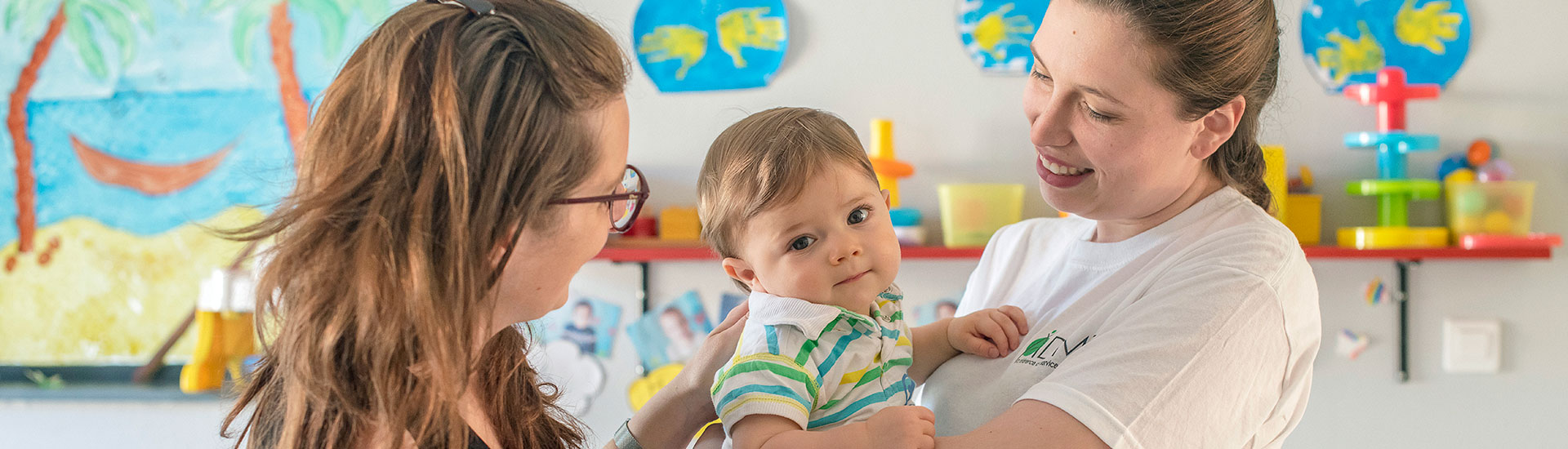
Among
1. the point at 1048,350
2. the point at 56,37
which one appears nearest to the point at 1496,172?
the point at 1048,350

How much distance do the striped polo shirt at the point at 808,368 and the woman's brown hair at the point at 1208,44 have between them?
16.6 inches

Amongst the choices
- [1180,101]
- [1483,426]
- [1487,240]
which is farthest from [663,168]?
[1483,426]

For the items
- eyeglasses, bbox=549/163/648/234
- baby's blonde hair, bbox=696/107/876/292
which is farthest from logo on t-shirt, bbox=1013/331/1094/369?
eyeglasses, bbox=549/163/648/234

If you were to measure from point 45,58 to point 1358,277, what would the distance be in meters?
3.66

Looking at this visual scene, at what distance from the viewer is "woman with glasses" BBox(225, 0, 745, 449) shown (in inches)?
30.9

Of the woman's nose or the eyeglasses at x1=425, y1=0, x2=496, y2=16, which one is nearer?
the eyeglasses at x1=425, y1=0, x2=496, y2=16

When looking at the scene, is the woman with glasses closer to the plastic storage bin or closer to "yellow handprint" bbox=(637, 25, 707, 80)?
"yellow handprint" bbox=(637, 25, 707, 80)

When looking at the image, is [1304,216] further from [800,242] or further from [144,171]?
[144,171]

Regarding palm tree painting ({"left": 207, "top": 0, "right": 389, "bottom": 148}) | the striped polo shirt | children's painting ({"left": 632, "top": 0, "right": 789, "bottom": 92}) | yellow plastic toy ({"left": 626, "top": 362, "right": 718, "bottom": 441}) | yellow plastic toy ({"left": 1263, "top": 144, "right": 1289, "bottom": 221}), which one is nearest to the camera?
the striped polo shirt

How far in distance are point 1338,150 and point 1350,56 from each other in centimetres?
23

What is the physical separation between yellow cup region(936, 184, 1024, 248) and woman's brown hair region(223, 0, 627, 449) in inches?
63.3

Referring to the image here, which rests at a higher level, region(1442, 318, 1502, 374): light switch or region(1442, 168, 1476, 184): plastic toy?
region(1442, 168, 1476, 184): plastic toy

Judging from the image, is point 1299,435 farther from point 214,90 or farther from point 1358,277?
point 214,90

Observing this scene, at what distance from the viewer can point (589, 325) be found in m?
2.69
